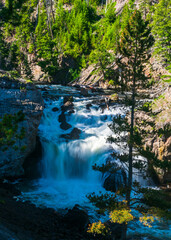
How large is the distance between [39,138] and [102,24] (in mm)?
47902

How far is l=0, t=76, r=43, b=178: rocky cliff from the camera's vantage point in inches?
591

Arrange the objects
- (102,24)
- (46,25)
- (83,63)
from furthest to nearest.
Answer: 1. (46,25)
2. (102,24)
3. (83,63)

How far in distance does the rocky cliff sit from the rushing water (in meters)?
1.77

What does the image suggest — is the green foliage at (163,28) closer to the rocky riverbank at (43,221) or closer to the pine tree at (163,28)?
the pine tree at (163,28)

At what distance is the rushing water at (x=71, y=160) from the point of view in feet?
44.7

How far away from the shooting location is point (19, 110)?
14406 millimetres

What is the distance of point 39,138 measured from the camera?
60.0ft

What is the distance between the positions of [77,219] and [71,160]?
6684 millimetres

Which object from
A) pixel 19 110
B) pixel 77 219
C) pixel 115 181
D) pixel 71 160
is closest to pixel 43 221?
pixel 77 219

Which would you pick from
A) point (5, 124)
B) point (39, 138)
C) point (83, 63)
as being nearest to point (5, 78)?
point (39, 138)

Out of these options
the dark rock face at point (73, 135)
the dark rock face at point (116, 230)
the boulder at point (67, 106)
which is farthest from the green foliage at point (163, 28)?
the dark rock face at point (116, 230)

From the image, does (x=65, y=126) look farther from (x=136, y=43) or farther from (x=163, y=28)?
(x=163, y=28)

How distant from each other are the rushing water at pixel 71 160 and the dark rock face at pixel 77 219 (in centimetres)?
147

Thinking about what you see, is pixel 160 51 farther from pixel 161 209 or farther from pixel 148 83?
pixel 161 209
